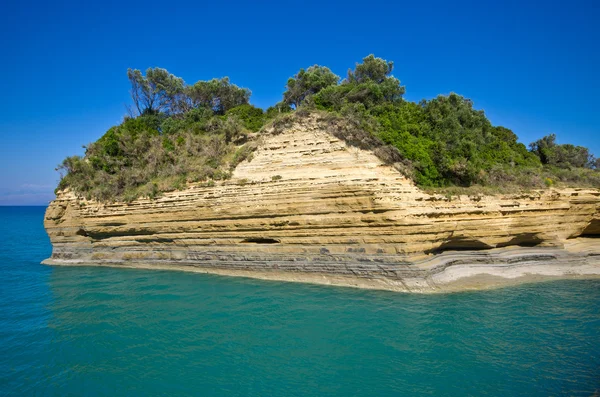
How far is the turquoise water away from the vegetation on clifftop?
609cm

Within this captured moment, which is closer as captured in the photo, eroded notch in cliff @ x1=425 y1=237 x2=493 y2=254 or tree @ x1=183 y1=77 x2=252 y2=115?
eroded notch in cliff @ x1=425 y1=237 x2=493 y2=254

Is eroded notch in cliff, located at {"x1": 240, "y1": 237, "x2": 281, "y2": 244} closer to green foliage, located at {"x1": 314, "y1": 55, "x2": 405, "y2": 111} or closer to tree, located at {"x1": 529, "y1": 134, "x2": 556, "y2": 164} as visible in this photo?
green foliage, located at {"x1": 314, "y1": 55, "x2": 405, "y2": 111}

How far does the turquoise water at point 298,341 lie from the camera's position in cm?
780

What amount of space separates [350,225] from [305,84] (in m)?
13.8

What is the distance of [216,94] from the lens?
27.7 metres

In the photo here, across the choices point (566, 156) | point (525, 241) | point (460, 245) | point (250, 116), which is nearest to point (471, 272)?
point (460, 245)

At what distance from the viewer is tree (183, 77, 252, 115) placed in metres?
27.1

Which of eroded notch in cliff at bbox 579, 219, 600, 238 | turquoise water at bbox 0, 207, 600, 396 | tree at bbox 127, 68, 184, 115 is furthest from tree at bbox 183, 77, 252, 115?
eroded notch in cliff at bbox 579, 219, 600, 238

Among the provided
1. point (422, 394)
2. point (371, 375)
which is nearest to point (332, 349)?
point (371, 375)

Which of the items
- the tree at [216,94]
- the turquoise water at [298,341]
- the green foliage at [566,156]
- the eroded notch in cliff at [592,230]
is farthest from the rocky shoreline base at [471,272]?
the tree at [216,94]

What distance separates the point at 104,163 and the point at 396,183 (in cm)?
1912

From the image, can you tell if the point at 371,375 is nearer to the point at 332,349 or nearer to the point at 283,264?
the point at 332,349


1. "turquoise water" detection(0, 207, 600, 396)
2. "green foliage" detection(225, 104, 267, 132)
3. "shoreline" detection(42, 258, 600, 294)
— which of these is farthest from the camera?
"green foliage" detection(225, 104, 267, 132)

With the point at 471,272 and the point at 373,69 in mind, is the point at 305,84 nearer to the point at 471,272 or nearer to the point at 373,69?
the point at 373,69
